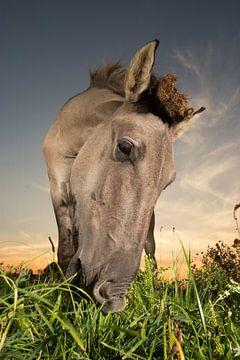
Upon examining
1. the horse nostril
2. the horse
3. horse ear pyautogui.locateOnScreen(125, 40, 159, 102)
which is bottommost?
the horse nostril

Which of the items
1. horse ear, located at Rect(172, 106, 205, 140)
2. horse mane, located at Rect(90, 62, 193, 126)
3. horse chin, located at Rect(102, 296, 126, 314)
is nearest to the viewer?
horse chin, located at Rect(102, 296, 126, 314)

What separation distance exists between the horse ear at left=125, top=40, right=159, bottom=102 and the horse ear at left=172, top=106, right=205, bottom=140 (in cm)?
70

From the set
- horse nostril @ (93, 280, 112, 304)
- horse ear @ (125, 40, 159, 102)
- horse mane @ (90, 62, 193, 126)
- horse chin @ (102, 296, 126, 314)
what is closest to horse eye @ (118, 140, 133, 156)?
horse mane @ (90, 62, 193, 126)

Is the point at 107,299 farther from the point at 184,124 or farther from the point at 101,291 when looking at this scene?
the point at 184,124

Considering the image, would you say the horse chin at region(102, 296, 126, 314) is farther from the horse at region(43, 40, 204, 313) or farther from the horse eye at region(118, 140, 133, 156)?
the horse eye at region(118, 140, 133, 156)

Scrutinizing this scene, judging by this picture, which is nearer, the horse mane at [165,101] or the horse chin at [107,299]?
the horse chin at [107,299]

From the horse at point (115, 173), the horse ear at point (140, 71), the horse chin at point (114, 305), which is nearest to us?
the horse chin at point (114, 305)

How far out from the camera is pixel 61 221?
6.66 meters

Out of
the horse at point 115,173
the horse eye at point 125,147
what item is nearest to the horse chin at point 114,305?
the horse at point 115,173

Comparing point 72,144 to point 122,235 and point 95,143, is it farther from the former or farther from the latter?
point 122,235

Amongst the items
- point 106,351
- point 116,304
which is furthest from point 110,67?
point 106,351

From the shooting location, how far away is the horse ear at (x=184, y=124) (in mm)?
5418

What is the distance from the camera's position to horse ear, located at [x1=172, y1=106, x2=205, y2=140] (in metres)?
5.42

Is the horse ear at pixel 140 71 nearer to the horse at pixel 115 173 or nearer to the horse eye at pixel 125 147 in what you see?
the horse at pixel 115 173
